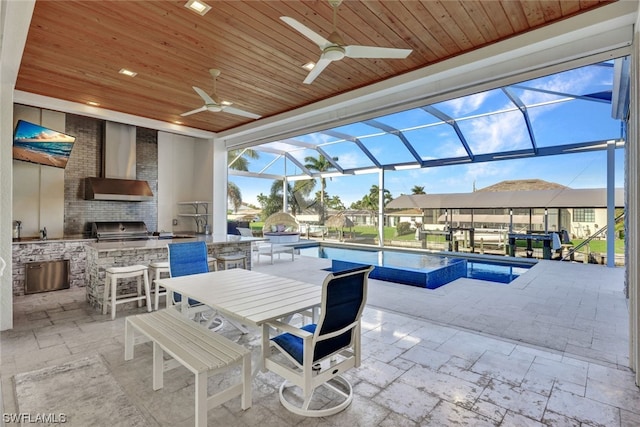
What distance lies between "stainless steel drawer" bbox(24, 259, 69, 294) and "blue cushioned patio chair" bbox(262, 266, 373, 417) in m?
4.97

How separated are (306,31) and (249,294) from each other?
2214 mm

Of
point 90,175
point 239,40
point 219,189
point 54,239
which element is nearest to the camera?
point 239,40

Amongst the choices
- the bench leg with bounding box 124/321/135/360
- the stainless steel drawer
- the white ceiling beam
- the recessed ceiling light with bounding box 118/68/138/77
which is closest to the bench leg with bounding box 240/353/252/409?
the bench leg with bounding box 124/321/135/360

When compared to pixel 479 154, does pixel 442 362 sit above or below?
below

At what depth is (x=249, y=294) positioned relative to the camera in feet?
9.09

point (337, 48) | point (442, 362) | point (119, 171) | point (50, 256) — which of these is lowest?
point (442, 362)

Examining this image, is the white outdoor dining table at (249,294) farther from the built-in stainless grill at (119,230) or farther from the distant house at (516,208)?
the distant house at (516,208)

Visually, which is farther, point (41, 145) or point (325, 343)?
point (41, 145)

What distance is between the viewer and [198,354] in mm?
2066

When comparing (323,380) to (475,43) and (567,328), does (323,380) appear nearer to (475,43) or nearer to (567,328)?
(567,328)

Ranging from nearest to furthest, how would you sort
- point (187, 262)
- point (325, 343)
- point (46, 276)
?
point (325, 343), point (187, 262), point (46, 276)

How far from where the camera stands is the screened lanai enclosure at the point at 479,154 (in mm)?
6723

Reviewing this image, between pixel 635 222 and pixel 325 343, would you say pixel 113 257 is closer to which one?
pixel 325 343

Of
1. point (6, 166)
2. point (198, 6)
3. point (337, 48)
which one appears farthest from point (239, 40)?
point (6, 166)
